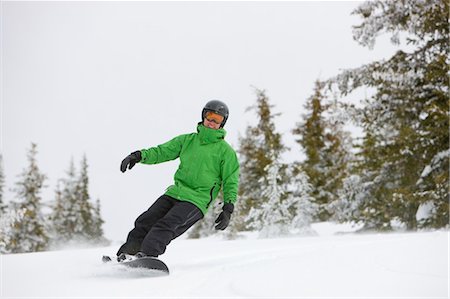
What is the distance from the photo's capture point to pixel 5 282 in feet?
10.6

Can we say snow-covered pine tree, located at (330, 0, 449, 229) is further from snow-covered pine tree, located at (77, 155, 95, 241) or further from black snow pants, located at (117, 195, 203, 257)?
snow-covered pine tree, located at (77, 155, 95, 241)

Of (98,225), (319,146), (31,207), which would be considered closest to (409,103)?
→ (319,146)

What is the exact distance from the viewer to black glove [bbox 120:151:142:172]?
4137 millimetres

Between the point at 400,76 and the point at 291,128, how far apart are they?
1292 centimetres

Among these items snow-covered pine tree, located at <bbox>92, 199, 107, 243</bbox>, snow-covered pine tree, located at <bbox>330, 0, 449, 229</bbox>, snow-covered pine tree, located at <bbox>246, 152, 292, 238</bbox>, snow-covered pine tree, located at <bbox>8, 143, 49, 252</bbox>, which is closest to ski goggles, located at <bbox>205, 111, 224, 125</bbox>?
snow-covered pine tree, located at <bbox>330, 0, 449, 229</bbox>

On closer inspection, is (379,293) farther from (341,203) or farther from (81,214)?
(81,214)

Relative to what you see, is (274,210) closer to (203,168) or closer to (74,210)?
(203,168)

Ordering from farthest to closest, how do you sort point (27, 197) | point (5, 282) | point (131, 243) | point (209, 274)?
point (27, 197)
point (131, 243)
point (209, 274)
point (5, 282)

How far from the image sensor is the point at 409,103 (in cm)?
1148

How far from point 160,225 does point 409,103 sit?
9.66 meters

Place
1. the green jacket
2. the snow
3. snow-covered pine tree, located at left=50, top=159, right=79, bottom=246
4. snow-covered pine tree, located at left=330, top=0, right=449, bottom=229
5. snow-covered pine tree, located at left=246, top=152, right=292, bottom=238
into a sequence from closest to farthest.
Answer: the snow
the green jacket
snow-covered pine tree, located at left=330, top=0, right=449, bottom=229
snow-covered pine tree, located at left=246, top=152, right=292, bottom=238
snow-covered pine tree, located at left=50, top=159, right=79, bottom=246

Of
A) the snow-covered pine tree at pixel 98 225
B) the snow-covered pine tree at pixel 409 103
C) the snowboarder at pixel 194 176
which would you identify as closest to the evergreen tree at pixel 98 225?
the snow-covered pine tree at pixel 98 225

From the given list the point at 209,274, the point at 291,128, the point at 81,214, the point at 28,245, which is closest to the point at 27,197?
the point at 28,245

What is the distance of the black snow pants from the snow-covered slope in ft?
0.93
